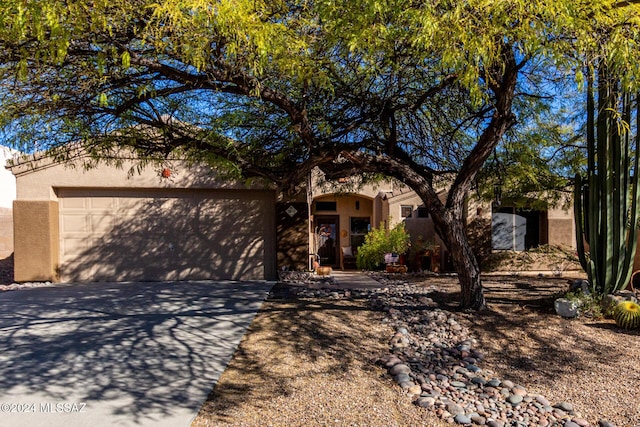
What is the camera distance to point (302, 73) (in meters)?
5.02

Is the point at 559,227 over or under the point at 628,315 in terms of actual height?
over

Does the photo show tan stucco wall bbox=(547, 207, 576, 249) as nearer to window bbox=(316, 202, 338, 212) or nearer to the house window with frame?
the house window with frame

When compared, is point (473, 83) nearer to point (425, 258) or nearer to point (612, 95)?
point (612, 95)

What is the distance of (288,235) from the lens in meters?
10.8

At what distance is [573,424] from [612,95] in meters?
4.99

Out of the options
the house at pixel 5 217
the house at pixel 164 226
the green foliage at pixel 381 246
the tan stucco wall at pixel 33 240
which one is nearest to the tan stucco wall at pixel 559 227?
the green foliage at pixel 381 246

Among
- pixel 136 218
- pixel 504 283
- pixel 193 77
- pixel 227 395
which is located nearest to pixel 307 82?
pixel 193 77

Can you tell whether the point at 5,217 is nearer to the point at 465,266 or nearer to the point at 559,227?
the point at 465,266

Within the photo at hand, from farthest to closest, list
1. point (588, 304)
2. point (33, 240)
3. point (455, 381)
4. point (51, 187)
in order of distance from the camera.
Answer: point (51, 187), point (33, 240), point (588, 304), point (455, 381)

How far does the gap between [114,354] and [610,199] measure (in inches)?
294

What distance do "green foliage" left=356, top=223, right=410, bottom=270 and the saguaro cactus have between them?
5639 millimetres

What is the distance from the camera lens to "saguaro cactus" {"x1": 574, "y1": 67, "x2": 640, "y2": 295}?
6258 mm

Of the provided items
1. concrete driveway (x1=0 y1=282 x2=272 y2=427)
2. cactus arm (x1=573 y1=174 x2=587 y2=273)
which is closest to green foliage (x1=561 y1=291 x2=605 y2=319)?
cactus arm (x1=573 y1=174 x2=587 y2=273)

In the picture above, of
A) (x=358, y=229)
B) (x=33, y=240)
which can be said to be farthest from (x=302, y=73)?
(x=358, y=229)
